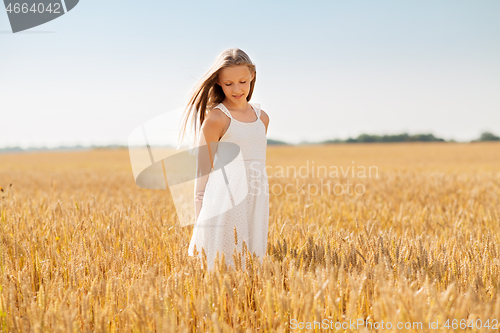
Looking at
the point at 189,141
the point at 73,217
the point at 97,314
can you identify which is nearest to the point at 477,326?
the point at 97,314

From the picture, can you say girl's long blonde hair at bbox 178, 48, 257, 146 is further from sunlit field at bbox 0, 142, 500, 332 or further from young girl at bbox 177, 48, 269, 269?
sunlit field at bbox 0, 142, 500, 332

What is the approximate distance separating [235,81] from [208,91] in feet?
Result: 0.78

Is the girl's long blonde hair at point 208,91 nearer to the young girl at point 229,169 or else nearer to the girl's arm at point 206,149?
the young girl at point 229,169

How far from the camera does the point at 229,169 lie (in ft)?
7.96

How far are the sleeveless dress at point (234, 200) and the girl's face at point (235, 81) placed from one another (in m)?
0.12

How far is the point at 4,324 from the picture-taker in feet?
5.26

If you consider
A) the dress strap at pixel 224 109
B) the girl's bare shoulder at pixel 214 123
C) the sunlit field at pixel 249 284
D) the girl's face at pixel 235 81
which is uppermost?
the girl's face at pixel 235 81

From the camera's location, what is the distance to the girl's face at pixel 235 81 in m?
2.48

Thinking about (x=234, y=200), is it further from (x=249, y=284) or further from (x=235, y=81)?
(x=235, y=81)

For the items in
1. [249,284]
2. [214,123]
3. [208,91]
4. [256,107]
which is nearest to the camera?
[249,284]

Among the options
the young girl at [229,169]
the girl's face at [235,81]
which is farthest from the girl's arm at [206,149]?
the girl's face at [235,81]

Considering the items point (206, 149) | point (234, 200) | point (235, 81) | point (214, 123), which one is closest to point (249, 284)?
point (234, 200)

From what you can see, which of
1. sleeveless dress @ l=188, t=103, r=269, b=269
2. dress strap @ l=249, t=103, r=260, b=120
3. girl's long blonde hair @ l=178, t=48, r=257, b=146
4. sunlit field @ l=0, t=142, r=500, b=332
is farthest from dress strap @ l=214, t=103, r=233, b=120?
sunlit field @ l=0, t=142, r=500, b=332

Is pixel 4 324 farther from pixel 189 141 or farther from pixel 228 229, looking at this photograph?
pixel 189 141
